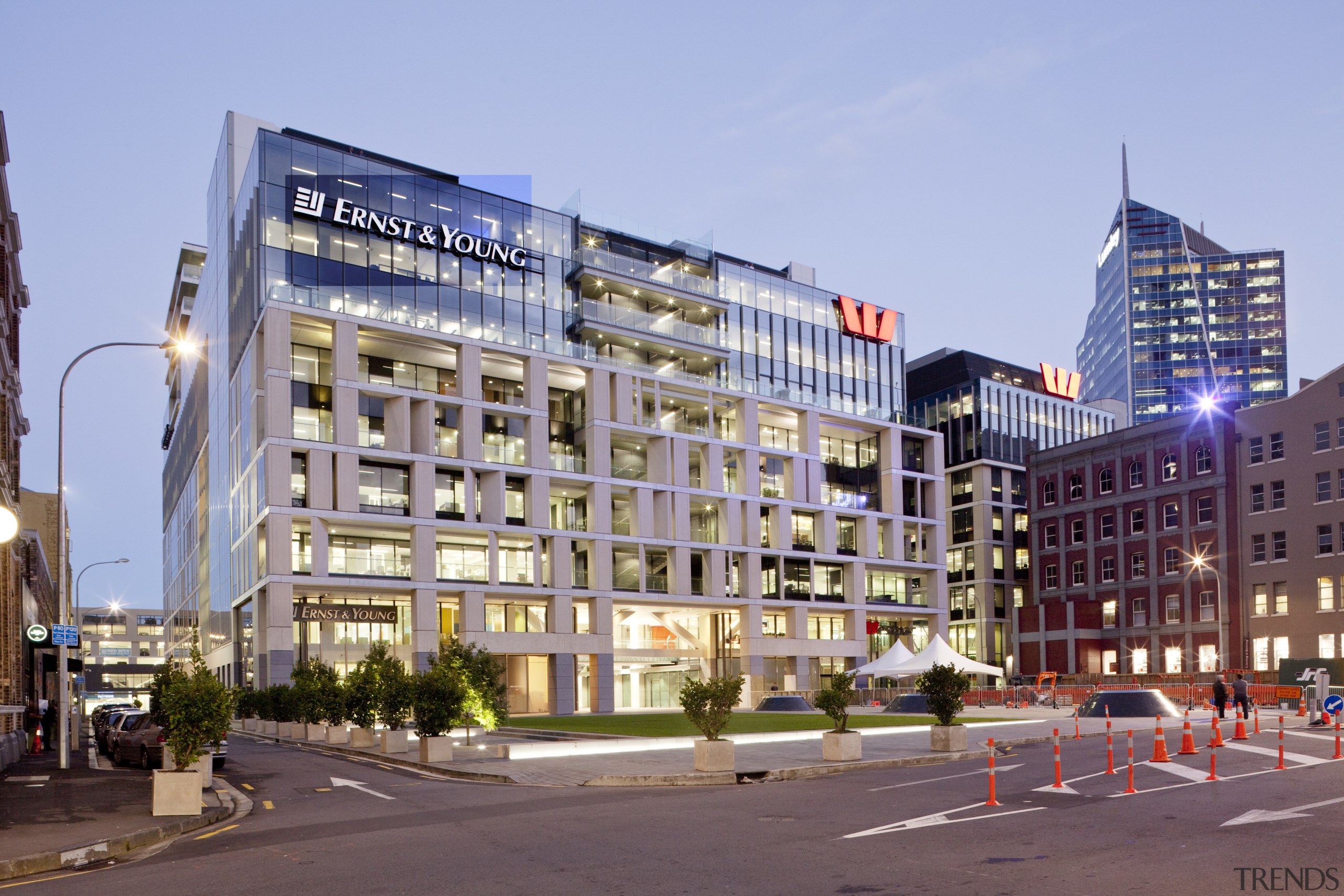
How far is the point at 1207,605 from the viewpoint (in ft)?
265

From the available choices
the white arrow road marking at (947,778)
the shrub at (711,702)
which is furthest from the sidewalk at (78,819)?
the white arrow road marking at (947,778)

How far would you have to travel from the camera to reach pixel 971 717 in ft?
150

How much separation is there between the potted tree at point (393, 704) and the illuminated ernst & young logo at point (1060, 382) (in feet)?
332

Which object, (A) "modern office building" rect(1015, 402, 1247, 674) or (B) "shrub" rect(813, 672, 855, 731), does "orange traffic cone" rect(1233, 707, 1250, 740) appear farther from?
(A) "modern office building" rect(1015, 402, 1247, 674)

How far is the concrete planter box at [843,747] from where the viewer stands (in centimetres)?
2622

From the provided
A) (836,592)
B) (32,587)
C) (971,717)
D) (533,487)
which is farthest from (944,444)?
(32,587)

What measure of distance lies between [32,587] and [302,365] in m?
19.7

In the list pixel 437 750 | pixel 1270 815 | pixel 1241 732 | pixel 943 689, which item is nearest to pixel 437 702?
pixel 437 750

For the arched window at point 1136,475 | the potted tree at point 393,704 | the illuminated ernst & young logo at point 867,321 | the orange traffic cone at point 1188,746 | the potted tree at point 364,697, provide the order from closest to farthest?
1. the orange traffic cone at point 1188,746
2. the potted tree at point 393,704
3. the potted tree at point 364,697
4. the arched window at point 1136,475
5. the illuminated ernst & young logo at point 867,321

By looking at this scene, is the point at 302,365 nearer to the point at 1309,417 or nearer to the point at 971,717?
the point at 971,717

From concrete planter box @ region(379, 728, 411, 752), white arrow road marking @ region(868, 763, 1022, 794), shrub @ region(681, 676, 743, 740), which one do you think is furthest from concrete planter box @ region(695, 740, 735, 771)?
concrete planter box @ region(379, 728, 411, 752)

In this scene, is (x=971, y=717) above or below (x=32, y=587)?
below

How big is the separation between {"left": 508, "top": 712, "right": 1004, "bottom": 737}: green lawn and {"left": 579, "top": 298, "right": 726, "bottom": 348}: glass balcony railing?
2983 centimetres

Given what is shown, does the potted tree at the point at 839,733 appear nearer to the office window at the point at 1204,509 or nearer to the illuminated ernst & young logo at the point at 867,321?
the office window at the point at 1204,509
